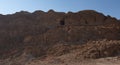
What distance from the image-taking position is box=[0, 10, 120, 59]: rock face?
31.9 meters

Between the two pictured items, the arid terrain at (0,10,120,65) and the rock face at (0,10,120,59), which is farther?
the rock face at (0,10,120,59)

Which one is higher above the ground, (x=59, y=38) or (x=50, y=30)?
(x=50, y=30)

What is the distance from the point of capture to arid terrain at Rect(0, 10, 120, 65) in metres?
27.0

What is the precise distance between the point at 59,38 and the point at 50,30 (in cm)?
242

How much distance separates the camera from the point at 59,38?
3312 cm

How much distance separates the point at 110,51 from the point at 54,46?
6556 mm

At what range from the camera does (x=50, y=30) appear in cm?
3509

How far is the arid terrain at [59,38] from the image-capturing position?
27.0 m

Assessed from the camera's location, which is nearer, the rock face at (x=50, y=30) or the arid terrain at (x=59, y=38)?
the arid terrain at (x=59, y=38)

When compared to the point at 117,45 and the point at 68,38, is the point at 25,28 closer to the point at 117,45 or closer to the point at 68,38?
the point at 68,38

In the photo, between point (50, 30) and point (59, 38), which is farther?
point (50, 30)

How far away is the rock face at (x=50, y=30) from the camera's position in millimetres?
31875

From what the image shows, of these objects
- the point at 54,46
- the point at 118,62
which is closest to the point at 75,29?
the point at 54,46

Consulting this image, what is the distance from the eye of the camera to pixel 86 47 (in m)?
29.0
